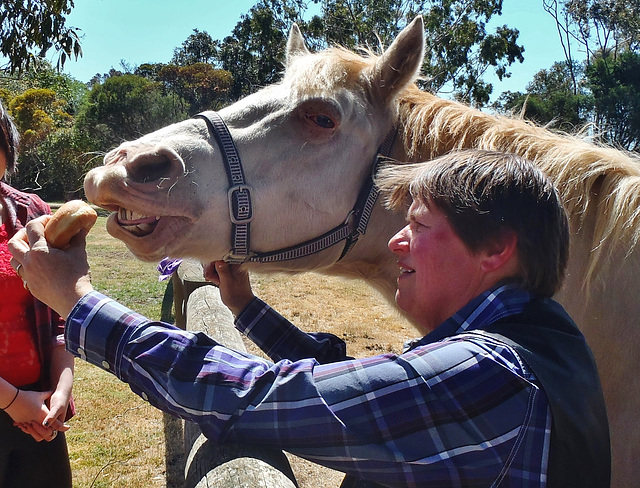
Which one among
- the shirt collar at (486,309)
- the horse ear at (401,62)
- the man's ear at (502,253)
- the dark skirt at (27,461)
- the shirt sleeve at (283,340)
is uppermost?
the horse ear at (401,62)

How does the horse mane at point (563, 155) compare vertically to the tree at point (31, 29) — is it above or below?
below

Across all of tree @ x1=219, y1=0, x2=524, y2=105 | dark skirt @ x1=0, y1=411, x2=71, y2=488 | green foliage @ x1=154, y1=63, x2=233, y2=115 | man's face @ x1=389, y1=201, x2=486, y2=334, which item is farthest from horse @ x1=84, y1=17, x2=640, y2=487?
green foliage @ x1=154, y1=63, x2=233, y2=115

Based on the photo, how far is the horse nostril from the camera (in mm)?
1772

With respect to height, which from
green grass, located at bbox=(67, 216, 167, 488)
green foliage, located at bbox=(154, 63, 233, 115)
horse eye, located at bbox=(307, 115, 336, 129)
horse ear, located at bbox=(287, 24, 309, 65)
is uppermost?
green foliage, located at bbox=(154, 63, 233, 115)

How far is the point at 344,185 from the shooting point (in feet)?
7.15

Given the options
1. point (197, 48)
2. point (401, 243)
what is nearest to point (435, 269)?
point (401, 243)

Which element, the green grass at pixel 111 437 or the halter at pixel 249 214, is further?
the green grass at pixel 111 437

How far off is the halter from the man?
2.75ft

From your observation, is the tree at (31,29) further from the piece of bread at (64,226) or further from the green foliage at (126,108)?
the green foliage at (126,108)

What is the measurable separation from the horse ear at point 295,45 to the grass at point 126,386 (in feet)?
4.05

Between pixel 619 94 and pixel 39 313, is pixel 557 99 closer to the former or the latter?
pixel 619 94

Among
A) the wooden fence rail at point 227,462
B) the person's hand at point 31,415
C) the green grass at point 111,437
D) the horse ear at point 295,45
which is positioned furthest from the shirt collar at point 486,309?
the green grass at point 111,437

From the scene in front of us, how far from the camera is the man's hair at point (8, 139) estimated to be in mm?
2168

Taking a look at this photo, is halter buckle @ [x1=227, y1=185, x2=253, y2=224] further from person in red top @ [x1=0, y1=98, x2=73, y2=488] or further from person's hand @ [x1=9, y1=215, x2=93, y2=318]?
person in red top @ [x1=0, y1=98, x2=73, y2=488]
